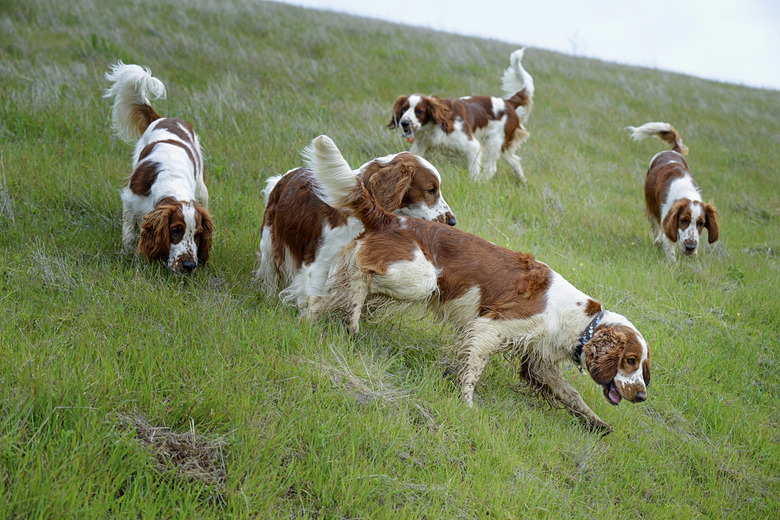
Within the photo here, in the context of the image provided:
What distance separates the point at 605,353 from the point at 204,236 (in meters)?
2.87

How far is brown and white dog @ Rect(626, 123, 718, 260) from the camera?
716 cm

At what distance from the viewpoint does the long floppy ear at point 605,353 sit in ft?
12.0

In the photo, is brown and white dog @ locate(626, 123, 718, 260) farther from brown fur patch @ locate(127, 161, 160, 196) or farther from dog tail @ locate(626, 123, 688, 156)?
brown fur patch @ locate(127, 161, 160, 196)

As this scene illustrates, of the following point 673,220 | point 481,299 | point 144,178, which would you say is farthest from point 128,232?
point 673,220

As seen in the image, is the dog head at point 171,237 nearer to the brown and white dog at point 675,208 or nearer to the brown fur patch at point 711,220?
the brown and white dog at point 675,208

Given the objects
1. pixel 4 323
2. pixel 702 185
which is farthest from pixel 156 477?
pixel 702 185

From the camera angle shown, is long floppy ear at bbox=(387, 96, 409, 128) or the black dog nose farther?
long floppy ear at bbox=(387, 96, 409, 128)

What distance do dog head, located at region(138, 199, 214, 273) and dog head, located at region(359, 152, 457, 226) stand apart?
1.29m

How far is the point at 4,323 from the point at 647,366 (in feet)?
11.5

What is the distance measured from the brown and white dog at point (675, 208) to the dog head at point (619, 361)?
389 centimetres

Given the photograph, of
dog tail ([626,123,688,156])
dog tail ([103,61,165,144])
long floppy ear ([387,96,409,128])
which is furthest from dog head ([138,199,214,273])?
dog tail ([626,123,688,156])

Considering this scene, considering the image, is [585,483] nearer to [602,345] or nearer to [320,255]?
[602,345]

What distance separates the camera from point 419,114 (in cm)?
778

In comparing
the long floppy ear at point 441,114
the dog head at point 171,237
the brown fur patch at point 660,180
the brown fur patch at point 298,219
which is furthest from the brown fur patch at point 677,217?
the dog head at point 171,237
